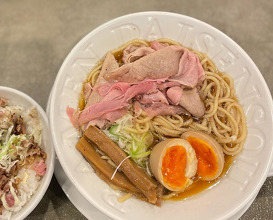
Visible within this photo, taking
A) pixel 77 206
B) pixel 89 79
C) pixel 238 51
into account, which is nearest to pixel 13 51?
pixel 89 79

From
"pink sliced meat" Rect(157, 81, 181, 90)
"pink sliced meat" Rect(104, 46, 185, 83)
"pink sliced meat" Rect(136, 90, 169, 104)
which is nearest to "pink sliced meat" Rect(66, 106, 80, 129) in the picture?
"pink sliced meat" Rect(104, 46, 185, 83)

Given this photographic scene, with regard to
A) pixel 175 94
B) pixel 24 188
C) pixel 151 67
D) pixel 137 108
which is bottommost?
pixel 24 188

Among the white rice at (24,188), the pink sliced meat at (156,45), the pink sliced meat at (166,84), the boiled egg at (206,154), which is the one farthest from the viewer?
the pink sliced meat at (156,45)

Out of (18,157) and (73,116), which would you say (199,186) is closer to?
(73,116)

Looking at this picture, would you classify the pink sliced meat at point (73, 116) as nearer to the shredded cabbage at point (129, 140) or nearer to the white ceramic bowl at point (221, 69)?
the white ceramic bowl at point (221, 69)

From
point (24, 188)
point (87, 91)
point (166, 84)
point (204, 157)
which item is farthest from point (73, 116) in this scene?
point (204, 157)

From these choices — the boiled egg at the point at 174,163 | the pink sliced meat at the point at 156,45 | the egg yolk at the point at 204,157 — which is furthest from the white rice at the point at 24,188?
the pink sliced meat at the point at 156,45
